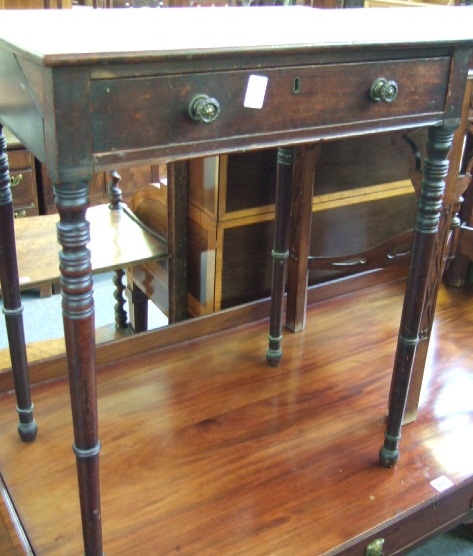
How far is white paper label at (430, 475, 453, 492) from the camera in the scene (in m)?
1.17

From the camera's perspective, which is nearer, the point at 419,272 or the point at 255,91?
the point at 255,91

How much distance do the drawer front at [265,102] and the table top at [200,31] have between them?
0.03 m

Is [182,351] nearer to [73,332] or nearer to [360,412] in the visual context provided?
[360,412]

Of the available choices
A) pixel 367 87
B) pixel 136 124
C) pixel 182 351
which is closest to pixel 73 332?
pixel 136 124

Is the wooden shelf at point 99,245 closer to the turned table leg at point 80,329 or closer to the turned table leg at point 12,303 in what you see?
the turned table leg at point 12,303

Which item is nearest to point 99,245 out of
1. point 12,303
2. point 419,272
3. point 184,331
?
point 184,331

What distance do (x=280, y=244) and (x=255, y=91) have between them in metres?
0.61

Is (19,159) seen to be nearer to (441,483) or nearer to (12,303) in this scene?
(12,303)

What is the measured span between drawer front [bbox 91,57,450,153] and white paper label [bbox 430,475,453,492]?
0.64 meters

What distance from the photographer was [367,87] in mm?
913

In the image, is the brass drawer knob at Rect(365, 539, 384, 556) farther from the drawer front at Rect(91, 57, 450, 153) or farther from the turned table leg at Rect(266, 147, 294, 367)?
the drawer front at Rect(91, 57, 450, 153)

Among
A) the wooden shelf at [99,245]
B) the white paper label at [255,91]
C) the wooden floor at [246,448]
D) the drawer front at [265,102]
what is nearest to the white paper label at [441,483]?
the wooden floor at [246,448]

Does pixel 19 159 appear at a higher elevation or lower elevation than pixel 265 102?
lower

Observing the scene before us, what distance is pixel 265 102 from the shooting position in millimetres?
833
